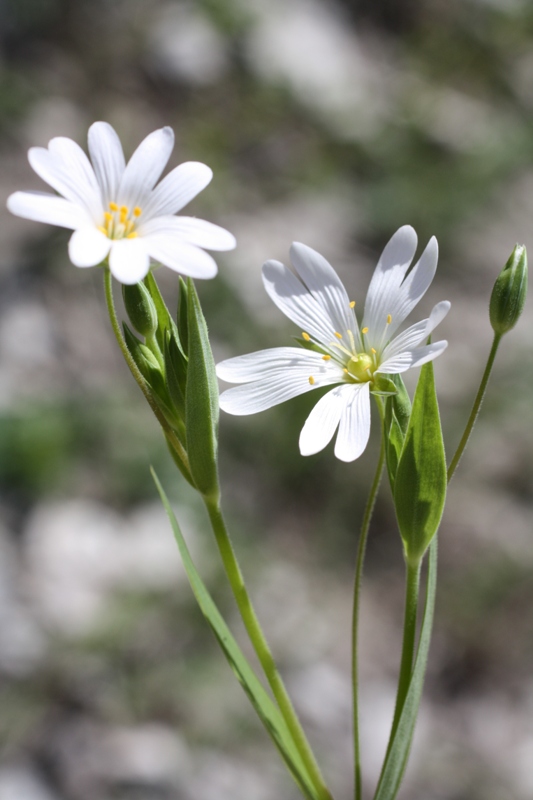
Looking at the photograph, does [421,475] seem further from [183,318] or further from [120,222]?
[120,222]

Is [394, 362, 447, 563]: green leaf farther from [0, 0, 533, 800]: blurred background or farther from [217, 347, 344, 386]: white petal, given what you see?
[0, 0, 533, 800]: blurred background

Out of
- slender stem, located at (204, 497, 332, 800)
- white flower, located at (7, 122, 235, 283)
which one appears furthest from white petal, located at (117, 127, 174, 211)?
slender stem, located at (204, 497, 332, 800)

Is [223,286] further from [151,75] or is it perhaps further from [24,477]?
[151,75]

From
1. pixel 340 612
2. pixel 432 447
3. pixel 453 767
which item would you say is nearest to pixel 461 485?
pixel 340 612

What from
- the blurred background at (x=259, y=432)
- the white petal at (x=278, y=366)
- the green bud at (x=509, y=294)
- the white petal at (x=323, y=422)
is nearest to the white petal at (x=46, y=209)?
the white petal at (x=278, y=366)

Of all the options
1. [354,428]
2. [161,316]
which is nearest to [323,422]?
[354,428]
